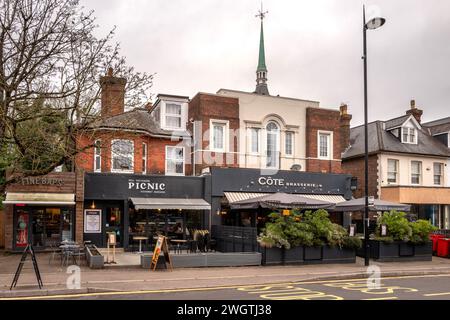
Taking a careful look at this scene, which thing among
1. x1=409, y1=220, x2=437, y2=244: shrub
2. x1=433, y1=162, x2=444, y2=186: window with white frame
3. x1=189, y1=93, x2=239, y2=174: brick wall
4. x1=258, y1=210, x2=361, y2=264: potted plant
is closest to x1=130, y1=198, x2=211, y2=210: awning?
x1=189, y1=93, x2=239, y2=174: brick wall

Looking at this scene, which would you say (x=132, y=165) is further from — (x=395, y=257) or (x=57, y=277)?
(x=395, y=257)

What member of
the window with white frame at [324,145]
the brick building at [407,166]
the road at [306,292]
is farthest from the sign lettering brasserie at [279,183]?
the road at [306,292]

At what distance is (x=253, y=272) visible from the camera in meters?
16.2

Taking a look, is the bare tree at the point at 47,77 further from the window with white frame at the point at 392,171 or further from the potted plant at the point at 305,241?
the window with white frame at the point at 392,171

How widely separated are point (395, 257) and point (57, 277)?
13.7 m

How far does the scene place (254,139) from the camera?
92.9 ft

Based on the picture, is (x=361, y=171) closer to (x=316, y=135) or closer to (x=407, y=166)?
(x=407, y=166)

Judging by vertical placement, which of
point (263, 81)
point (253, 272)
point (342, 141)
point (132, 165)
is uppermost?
point (263, 81)

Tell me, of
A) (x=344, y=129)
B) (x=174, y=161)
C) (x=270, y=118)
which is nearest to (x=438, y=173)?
(x=344, y=129)

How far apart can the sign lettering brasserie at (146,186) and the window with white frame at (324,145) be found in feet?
34.0

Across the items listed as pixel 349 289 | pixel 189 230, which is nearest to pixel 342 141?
pixel 189 230

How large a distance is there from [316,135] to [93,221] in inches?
553

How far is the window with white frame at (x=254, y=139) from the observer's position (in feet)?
92.6

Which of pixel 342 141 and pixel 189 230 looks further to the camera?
pixel 342 141
